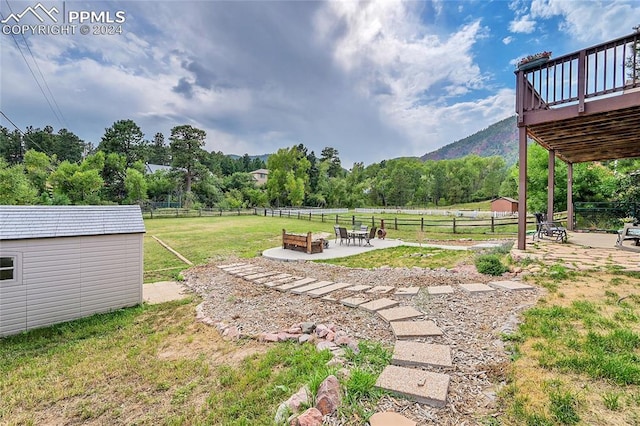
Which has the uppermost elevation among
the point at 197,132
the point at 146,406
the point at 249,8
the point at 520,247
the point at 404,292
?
the point at 197,132

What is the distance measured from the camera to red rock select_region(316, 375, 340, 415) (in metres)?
2.01

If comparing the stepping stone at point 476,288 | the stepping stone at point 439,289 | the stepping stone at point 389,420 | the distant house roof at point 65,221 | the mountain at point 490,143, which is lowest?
the stepping stone at point 439,289

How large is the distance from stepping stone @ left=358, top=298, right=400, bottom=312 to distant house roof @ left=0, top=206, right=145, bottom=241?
4.69 metres

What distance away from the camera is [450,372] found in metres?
2.48

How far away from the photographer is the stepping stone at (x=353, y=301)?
14.8 feet

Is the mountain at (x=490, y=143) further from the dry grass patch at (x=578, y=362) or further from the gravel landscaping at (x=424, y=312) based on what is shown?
the dry grass patch at (x=578, y=362)

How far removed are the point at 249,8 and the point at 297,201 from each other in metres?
32.9

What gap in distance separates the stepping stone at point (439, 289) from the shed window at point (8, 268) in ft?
22.6

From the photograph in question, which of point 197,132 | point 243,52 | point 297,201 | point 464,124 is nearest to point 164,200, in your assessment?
point 197,132

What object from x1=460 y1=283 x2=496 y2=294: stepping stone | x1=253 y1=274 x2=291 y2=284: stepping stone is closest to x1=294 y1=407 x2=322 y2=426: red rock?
x1=460 y1=283 x2=496 y2=294: stepping stone

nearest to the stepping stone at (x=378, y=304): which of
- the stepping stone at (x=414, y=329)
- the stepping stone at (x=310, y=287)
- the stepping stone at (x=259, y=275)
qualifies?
the stepping stone at (x=414, y=329)

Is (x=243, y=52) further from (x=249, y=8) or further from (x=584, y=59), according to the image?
(x=584, y=59)

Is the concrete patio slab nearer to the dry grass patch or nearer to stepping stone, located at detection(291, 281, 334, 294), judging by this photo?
stepping stone, located at detection(291, 281, 334, 294)

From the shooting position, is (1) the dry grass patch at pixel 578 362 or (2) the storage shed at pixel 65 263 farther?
(2) the storage shed at pixel 65 263
